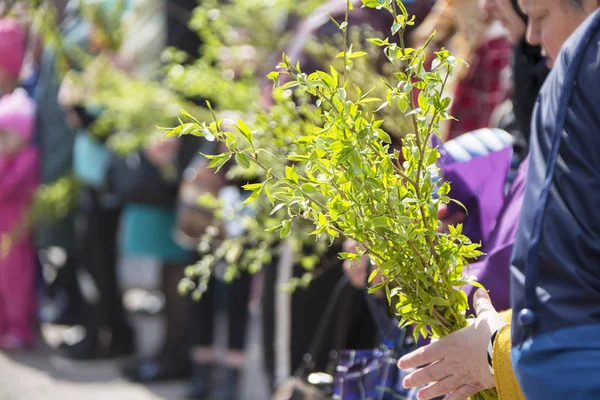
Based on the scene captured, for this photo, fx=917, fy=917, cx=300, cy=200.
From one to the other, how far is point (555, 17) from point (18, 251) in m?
4.52

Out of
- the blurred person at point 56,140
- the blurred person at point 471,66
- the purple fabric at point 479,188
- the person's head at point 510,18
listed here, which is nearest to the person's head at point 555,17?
the purple fabric at point 479,188

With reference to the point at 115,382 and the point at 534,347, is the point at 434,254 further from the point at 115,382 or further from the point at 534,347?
the point at 115,382

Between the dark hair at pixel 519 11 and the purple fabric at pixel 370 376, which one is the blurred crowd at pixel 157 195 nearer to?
the dark hair at pixel 519 11

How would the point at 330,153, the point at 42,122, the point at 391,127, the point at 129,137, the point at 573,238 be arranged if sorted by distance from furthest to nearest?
1. the point at 42,122
2. the point at 129,137
3. the point at 391,127
4. the point at 330,153
5. the point at 573,238

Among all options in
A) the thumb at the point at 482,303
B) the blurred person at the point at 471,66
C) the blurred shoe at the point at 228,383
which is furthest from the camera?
the blurred shoe at the point at 228,383

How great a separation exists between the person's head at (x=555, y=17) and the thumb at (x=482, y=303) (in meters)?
0.38

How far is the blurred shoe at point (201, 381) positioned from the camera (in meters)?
4.34

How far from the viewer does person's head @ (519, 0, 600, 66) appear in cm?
134

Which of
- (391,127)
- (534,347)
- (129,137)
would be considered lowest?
(129,137)

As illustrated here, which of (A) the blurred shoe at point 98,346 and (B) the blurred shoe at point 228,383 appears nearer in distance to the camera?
(B) the blurred shoe at point 228,383

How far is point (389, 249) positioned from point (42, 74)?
4299 mm

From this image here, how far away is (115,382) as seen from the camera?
4781mm

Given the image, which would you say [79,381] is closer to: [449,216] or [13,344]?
[13,344]

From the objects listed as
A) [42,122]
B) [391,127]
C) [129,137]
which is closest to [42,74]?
[42,122]
